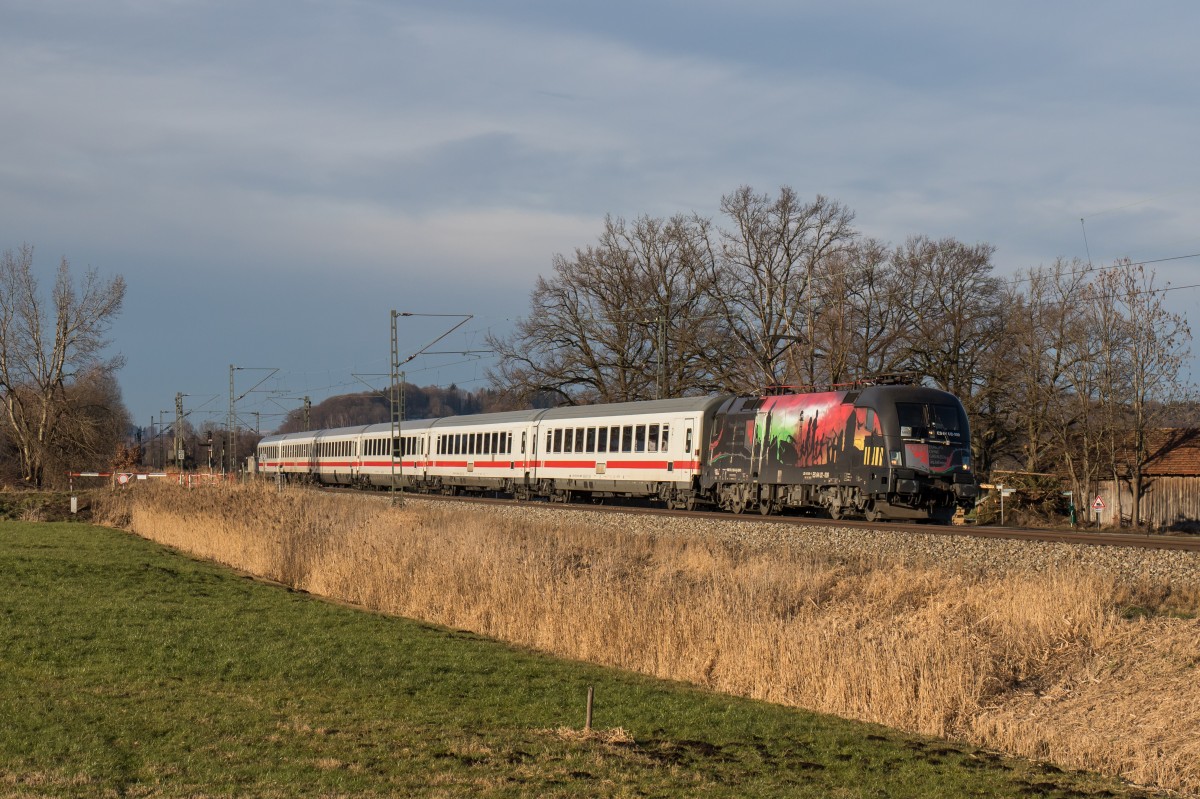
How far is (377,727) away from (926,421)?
18.7 meters

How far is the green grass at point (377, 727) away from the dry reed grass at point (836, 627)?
0.73 metres

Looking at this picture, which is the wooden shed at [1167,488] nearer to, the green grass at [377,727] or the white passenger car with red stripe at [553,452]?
the white passenger car with red stripe at [553,452]

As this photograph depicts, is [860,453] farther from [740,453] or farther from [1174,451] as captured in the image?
[1174,451]

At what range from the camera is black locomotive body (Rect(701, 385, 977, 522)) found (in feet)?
89.6

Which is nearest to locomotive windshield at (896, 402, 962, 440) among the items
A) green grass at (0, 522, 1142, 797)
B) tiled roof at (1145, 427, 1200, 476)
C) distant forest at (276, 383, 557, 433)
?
green grass at (0, 522, 1142, 797)

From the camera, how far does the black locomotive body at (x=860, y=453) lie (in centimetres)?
2730

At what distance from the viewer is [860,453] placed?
2802 centimetres

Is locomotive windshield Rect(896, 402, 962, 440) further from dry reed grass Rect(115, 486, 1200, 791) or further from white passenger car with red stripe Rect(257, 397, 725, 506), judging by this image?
white passenger car with red stripe Rect(257, 397, 725, 506)

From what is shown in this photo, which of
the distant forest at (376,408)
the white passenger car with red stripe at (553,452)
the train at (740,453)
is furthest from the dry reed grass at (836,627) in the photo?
the distant forest at (376,408)

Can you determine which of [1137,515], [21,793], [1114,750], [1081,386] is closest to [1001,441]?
[1081,386]

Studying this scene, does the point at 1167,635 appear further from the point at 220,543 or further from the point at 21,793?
the point at 220,543

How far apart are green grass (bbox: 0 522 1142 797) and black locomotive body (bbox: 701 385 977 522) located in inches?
508

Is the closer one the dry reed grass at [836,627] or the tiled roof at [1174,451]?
the dry reed grass at [836,627]

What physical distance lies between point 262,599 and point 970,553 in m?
12.1
